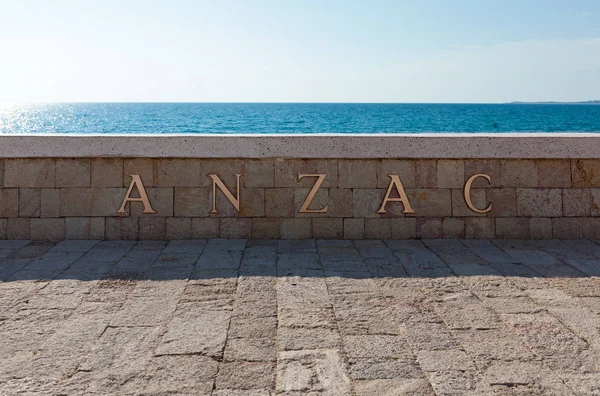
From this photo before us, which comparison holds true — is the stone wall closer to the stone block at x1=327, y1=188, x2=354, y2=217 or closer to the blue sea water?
the stone block at x1=327, y1=188, x2=354, y2=217

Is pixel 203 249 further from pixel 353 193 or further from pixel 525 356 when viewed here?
pixel 525 356

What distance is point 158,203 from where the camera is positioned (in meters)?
5.36

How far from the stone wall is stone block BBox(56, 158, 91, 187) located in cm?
1

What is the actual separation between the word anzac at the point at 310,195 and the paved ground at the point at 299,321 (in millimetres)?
685

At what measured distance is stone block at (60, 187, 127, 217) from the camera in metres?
5.34

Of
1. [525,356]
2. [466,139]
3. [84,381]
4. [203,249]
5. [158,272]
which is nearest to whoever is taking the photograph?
[84,381]

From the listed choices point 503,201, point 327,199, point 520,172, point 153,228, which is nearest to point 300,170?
point 327,199

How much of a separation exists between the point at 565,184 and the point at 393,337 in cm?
378

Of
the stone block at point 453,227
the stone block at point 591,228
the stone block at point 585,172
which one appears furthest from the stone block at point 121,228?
the stone block at point 591,228

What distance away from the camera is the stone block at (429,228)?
213 inches

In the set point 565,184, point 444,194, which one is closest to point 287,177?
point 444,194

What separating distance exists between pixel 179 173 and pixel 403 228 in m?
2.71

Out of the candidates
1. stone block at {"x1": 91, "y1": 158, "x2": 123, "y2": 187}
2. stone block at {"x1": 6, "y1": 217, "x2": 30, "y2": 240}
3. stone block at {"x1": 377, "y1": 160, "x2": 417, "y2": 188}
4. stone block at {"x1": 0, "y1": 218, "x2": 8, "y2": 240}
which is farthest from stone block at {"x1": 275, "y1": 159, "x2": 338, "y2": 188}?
stone block at {"x1": 0, "y1": 218, "x2": 8, "y2": 240}

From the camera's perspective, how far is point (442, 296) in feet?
11.5
